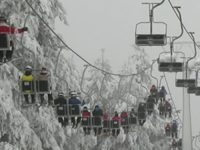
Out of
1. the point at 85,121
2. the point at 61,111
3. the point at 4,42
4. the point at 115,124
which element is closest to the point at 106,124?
the point at 115,124

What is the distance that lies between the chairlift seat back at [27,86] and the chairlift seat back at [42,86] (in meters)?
0.13

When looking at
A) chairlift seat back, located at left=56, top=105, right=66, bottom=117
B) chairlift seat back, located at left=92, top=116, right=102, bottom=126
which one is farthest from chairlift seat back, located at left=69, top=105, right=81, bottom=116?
chairlift seat back, located at left=92, top=116, right=102, bottom=126

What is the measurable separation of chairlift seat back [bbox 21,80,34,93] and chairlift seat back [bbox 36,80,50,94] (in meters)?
0.13

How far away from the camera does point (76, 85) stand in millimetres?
34000

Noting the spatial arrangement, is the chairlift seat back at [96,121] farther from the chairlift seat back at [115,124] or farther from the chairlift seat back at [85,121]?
the chairlift seat back at [115,124]

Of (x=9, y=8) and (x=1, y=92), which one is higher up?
(x=9, y=8)

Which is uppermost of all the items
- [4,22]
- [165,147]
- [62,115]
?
[4,22]

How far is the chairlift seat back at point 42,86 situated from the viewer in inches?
723

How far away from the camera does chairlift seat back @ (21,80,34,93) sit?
18.4 metres

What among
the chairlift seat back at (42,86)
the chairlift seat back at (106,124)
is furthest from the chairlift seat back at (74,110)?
the chairlift seat back at (106,124)

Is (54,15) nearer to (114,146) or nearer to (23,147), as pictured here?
(23,147)

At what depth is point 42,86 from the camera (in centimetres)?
1842

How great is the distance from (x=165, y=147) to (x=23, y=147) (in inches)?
1060

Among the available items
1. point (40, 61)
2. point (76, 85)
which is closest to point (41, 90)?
point (40, 61)
